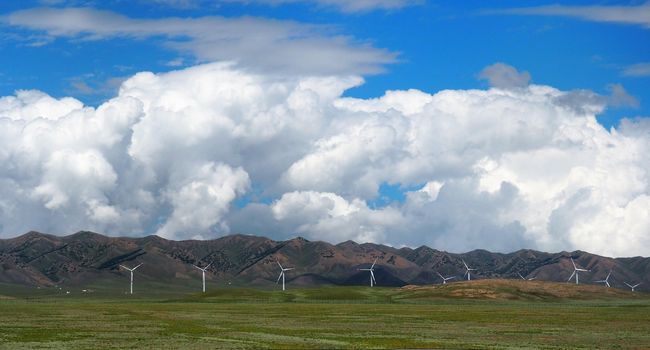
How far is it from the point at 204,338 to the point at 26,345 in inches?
748

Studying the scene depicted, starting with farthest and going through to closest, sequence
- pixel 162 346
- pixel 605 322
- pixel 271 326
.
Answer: pixel 605 322 → pixel 271 326 → pixel 162 346

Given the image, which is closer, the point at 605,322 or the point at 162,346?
the point at 162,346

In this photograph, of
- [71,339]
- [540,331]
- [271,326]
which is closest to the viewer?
[71,339]

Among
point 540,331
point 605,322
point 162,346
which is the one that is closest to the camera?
point 162,346

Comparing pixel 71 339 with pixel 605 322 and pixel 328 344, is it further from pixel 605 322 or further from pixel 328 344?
pixel 605 322

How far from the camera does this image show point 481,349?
278 ft

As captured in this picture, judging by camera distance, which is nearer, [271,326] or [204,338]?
[204,338]

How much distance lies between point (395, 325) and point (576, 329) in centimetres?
2461

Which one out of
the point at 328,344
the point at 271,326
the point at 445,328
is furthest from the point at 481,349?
the point at 271,326

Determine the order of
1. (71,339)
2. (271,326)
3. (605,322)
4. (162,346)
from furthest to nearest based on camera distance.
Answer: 1. (605,322)
2. (271,326)
3. (71,339)
4. (162,346)

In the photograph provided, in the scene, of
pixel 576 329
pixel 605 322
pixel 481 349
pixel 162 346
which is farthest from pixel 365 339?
pixel 605 322

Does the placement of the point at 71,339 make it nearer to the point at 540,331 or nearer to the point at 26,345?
the point at 26,345

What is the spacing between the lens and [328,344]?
87.8m

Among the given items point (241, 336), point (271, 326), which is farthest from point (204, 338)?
point (271, 326)
